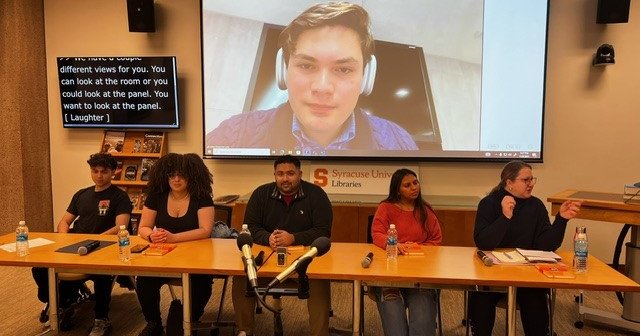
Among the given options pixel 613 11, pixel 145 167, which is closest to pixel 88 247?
pixel 145 167

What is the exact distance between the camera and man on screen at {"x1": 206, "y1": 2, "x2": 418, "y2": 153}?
15.6 feet

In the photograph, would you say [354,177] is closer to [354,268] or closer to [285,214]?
[285,214]

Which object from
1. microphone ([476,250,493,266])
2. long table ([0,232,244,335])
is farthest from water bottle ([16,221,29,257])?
microphone ([476,250,493,266])

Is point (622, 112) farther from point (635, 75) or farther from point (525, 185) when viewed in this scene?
point (525, 185)

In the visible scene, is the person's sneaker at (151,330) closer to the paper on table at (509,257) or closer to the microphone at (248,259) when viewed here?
the microphone at (248,259)

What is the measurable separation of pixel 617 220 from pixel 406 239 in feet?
4.37

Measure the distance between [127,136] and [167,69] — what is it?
2.97ft

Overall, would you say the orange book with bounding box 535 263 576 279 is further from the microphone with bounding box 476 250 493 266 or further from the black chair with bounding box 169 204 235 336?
the black chair with bounding box 169 204 235 336

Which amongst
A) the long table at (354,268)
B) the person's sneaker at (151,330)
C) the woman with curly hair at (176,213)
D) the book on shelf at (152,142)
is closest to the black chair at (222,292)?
the woman with curly hair at (176,213)

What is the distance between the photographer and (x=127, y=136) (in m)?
5.16

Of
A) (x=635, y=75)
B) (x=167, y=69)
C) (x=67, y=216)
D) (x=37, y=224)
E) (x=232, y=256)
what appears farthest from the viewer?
(x=37, y=224)

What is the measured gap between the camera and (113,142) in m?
5.15

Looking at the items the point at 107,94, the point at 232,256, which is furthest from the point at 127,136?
the point at 232,256

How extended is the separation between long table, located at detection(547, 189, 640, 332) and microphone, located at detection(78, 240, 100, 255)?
3015mm
